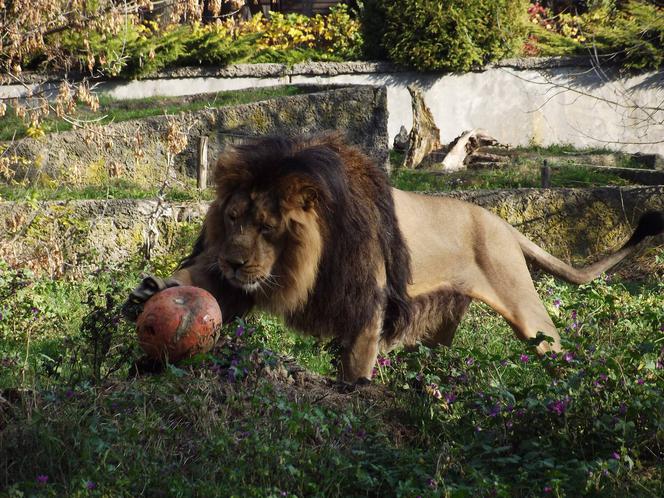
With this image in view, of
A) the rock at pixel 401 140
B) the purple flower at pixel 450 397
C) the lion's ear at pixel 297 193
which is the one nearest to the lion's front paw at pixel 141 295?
the lion's ear at pixel 297 193

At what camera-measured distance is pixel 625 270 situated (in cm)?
977

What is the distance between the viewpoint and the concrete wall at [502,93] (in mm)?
16688

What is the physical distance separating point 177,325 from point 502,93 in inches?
505

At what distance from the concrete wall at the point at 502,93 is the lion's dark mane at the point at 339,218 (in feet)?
35.4

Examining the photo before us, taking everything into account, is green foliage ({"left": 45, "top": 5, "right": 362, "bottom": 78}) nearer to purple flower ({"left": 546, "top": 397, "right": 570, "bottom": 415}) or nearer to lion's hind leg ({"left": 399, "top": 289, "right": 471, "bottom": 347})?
lion's hind leg ({"left": 399, "top": 289, "right": 471, "bottom": 347})

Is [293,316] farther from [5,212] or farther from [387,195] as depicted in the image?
[5,212]

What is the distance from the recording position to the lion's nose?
5258mm

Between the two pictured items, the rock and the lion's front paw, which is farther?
the rock

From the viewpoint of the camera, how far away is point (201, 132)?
39.4 feet

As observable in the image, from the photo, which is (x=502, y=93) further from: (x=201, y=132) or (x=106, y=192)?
(x=106, y=192)

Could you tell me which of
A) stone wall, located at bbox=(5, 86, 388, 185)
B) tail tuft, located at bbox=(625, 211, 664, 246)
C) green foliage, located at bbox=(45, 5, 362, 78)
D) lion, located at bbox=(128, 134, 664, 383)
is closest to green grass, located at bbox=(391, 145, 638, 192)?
stone wall, located at bbox=(5, 86, 388, 185)

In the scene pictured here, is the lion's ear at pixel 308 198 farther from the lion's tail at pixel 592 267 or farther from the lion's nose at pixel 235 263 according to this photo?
the lion's tail at pixel 592 267

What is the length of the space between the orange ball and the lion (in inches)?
11.1

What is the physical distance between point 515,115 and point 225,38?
478 centimetres
